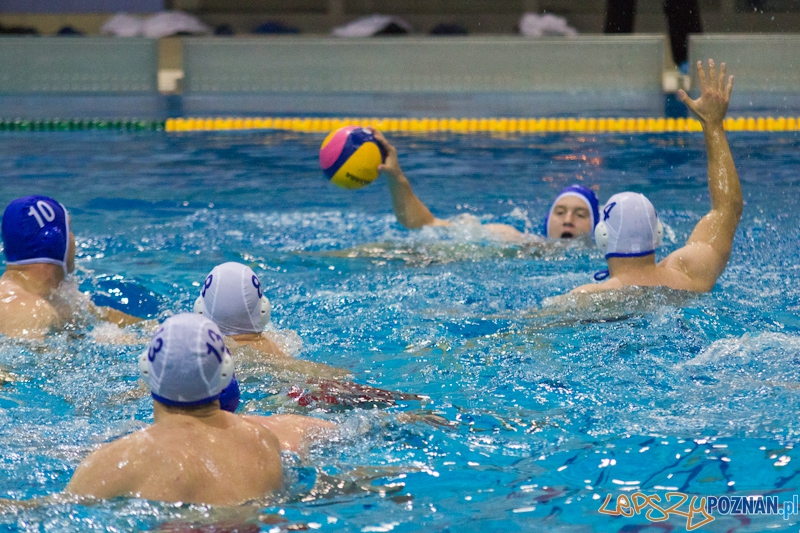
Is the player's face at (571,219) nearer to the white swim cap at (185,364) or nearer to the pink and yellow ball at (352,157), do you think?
the pink and yellow ball at (352,157)

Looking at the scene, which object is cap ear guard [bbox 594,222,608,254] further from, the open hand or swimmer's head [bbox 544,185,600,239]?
swimmer's head [bbox 544,185,600,239]

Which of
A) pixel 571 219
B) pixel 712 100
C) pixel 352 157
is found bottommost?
pixel 571 219

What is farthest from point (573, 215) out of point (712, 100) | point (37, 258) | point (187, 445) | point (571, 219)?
point (187, 445)

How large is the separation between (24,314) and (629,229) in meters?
2.60

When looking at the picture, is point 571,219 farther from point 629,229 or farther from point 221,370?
point 221,370

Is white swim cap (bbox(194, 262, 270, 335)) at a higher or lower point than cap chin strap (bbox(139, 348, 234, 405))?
lower

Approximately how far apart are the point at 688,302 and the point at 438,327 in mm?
1133

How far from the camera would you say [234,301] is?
11.8 feet

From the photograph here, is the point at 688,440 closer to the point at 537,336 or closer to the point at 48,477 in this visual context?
the point at 537,336

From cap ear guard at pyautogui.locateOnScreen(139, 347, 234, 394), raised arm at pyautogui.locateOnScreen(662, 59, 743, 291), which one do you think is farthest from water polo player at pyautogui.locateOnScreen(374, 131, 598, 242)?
cap ear guard at pyautogui.locateOnScreen(139, 347, 234, 394)

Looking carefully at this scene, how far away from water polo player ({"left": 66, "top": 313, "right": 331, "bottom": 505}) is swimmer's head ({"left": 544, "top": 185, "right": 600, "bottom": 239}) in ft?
12.1

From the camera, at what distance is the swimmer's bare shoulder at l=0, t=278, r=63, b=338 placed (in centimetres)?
404

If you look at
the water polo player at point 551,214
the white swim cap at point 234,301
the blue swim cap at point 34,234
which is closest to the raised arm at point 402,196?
the water polo player at point 551,214

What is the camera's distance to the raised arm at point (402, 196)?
5648mm
